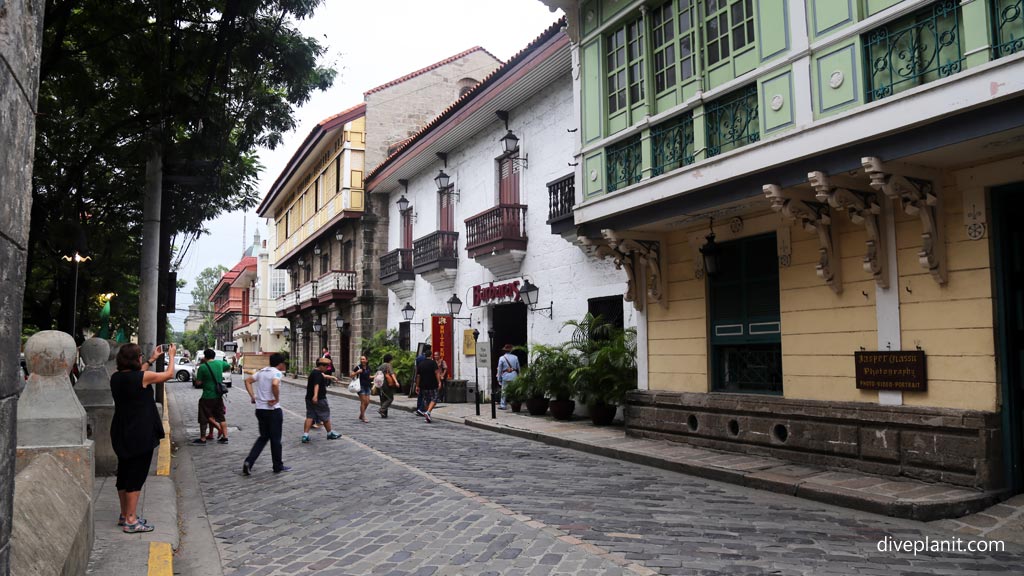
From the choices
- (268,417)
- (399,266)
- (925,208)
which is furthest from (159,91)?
(399,266)

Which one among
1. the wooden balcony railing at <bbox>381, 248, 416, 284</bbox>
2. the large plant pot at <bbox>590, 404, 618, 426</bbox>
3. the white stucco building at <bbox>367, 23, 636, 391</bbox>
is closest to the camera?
the large plant pot at <bbox>590, 404, 618, 426</bbox>

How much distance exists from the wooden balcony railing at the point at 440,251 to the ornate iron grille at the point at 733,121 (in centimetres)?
1320

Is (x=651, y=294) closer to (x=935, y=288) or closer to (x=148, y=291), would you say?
(x=935, y=288)

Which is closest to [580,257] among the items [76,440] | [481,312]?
[481,312]

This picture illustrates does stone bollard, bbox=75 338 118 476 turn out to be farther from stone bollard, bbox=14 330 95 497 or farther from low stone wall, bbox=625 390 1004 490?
low stone wall, bbox=625 390 1004 490

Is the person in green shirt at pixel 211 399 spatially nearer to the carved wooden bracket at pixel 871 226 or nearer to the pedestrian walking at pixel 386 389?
the pedestrian walking at pixel 386 389

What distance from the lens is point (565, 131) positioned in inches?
662

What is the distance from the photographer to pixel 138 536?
5867 mm

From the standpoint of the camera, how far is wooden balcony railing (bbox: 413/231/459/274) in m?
22.2

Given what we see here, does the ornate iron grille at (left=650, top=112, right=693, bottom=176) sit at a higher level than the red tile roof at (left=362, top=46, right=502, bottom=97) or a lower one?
lower

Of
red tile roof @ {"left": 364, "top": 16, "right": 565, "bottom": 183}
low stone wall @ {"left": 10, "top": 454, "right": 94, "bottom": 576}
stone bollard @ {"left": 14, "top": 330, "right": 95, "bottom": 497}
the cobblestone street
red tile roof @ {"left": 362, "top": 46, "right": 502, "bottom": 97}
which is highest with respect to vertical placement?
red tile roof @ {"left": 362, "top": 46, "right": 502, "bottom": 97}

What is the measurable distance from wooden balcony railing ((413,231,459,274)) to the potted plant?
27.8 feet

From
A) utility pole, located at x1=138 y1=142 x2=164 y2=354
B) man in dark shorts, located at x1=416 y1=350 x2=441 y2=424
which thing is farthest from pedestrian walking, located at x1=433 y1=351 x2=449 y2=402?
utility pole, located at x1=138 y1=142 x2=164 y2=354

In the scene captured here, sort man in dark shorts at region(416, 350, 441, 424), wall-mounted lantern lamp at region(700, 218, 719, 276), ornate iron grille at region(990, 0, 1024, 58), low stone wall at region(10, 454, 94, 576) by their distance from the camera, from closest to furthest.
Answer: low stone wall at region(10, 454, 94, 576) → ornate iron grille at region(990, 0, 1024, 58) → wall-mounted lantern lamp at region(700, 218, 719, 276) → man in dark shorts at region(416, 350, 441, 424)
